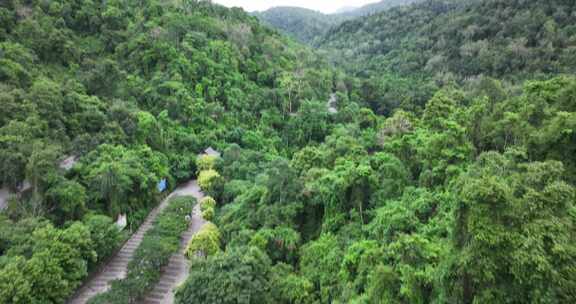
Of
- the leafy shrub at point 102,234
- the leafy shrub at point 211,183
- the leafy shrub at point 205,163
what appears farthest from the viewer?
the leafy shrub at point 205,163

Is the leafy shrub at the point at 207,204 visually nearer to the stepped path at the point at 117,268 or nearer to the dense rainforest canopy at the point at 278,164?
the dense rainforest canopy at the point at 278,164

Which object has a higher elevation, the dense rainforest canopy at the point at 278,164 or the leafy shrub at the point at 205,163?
the dense rainforest canopy at the point at 278,164

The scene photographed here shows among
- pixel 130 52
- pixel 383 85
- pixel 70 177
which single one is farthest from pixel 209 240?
pixel 383 85

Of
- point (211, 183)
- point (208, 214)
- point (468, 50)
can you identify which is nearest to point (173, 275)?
point (208, 214)

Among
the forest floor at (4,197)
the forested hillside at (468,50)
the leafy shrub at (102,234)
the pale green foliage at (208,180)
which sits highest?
the forested hillside at (468,50)

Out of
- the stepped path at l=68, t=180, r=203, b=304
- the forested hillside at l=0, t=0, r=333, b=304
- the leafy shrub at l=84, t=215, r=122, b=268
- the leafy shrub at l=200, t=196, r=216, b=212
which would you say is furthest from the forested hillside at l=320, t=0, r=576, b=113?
the leafy shrub at l=84, t=215, r=122, b=268

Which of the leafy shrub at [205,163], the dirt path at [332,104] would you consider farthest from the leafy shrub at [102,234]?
the dirt path at [332,104]

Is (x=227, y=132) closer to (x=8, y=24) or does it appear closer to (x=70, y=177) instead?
(x=70, y=177)

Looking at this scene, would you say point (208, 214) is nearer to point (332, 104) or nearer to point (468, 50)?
point (332, 104)
